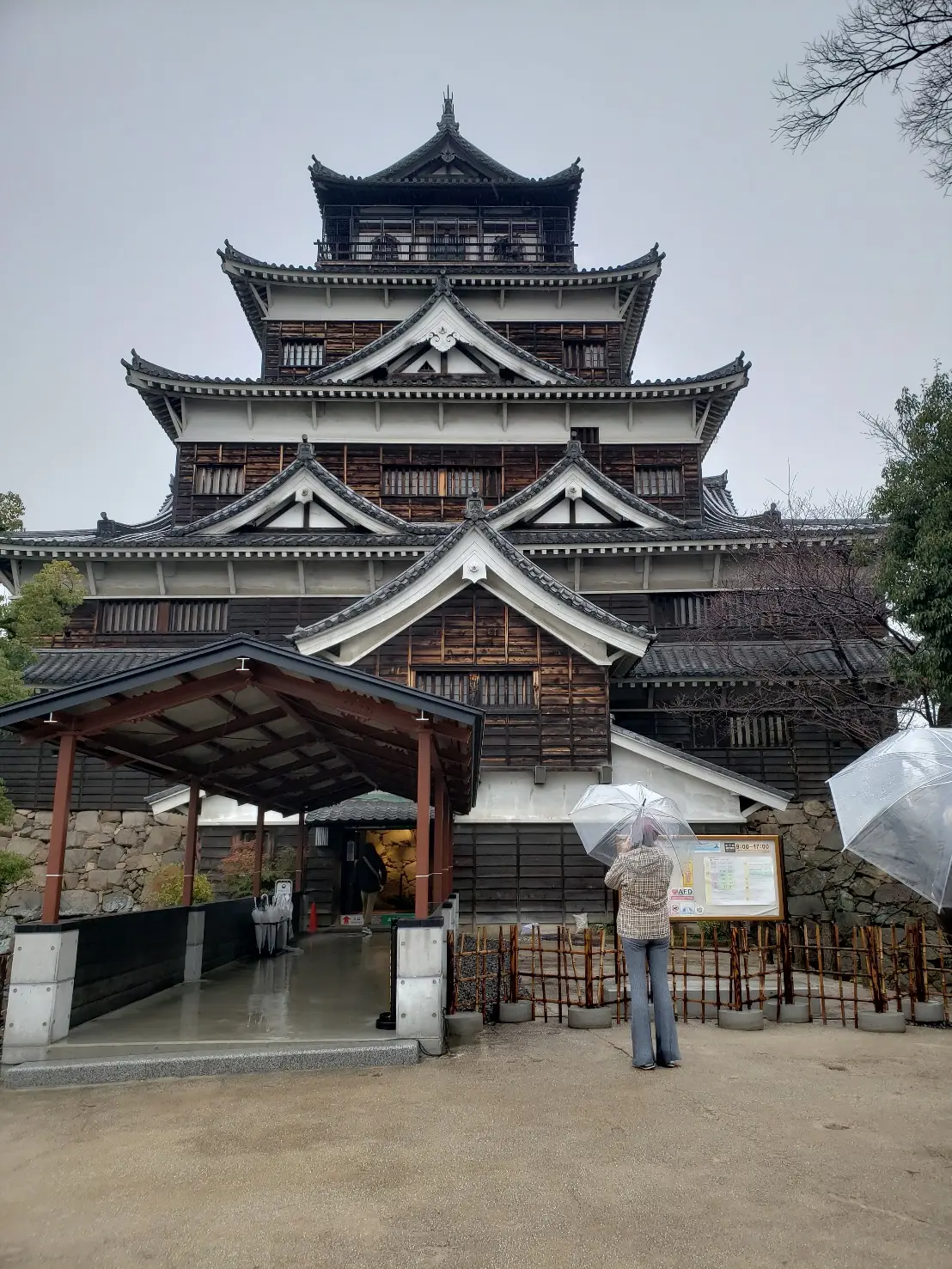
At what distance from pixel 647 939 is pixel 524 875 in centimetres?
988

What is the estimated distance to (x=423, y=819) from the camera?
7941mm

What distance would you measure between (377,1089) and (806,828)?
14536mm

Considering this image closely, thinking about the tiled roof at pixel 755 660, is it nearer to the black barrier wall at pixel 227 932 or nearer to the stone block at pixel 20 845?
the black barrier wall at pixel 227 932

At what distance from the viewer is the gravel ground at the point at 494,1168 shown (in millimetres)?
3865

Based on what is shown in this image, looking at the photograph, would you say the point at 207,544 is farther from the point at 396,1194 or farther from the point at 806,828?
the point at 396,1194

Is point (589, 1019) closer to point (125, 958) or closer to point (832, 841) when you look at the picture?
point (125, 958)

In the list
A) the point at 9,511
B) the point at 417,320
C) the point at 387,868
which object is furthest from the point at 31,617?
the point at 417,320

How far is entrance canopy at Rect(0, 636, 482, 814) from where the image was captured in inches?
311

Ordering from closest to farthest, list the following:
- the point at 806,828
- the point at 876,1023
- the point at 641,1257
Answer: the point at 641,1257 → the point at 876,1023 → the point at 806,828

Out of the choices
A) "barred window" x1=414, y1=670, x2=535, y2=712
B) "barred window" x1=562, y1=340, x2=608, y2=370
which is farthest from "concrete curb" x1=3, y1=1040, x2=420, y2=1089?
"barred window" x1=562, y1=340, x2=608, y2=370

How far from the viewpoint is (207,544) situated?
67.1 feet

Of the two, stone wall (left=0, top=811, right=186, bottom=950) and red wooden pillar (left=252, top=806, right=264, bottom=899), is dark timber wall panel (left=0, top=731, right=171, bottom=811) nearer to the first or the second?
stone wall (left=0, top=811, right=186, bottom=950)

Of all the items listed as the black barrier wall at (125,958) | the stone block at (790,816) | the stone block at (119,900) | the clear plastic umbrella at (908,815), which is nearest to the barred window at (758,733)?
the stone block at (790,816)

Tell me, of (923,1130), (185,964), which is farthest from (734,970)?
(185,964)
